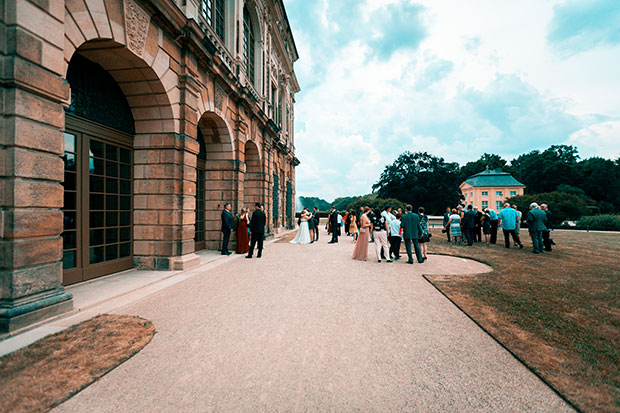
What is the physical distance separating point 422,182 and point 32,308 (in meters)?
48.3

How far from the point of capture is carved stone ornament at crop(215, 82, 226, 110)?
10.0m

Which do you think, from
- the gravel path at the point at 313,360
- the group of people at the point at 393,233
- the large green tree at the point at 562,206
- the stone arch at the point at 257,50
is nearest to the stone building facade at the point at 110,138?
the stone arch at the point at 257,50

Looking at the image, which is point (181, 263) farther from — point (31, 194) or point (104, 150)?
point (31, 194)

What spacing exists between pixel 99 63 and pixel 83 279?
494cm

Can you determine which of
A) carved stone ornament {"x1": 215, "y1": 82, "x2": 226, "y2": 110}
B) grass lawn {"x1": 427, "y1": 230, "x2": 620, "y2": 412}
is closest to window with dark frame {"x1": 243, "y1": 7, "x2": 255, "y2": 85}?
carved stone ornament {"x1": 215, "y1": 82, "x2": 226, "y2": 110}

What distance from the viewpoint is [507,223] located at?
1291cm

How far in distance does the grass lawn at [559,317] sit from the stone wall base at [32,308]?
243 inches

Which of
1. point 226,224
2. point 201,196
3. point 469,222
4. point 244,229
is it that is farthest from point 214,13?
point 469,222

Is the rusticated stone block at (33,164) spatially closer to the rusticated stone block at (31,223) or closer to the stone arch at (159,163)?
the rusticated stone block at (31,223)

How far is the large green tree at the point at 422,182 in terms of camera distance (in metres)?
45.0

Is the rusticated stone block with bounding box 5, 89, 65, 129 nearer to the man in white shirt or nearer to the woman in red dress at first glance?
the woman in red dress

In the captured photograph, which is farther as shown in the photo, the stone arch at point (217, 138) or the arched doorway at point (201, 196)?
the arched doorway at point (201, 196)

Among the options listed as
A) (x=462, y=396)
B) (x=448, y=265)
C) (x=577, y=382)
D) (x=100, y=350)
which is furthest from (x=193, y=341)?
(x=448, y=265)

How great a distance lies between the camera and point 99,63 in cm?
655
